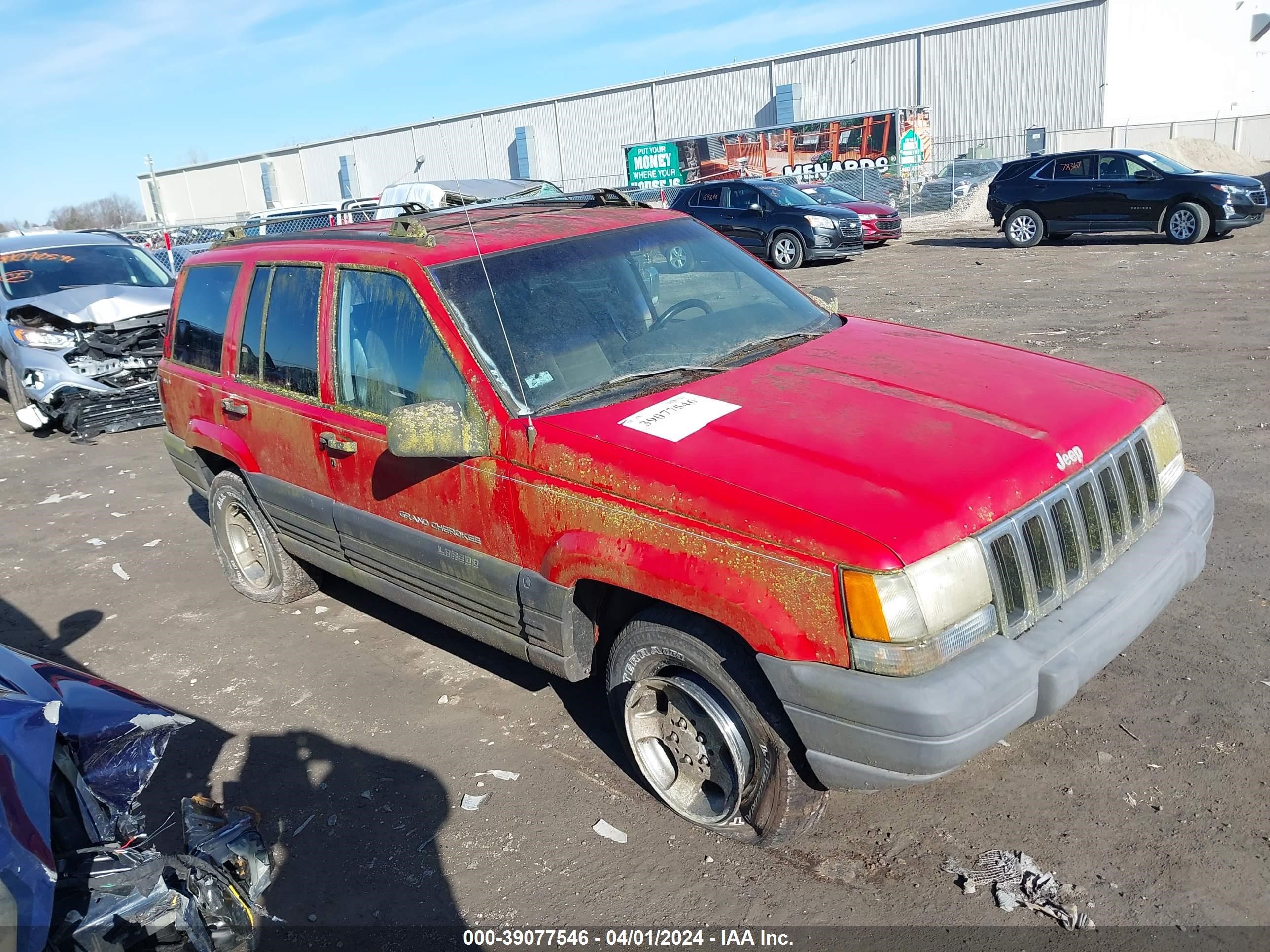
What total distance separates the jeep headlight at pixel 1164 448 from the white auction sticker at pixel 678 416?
156 cm

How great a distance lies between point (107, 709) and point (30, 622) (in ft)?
11.6

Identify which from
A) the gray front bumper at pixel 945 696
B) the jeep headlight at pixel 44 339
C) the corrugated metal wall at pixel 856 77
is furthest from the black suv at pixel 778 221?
the corrugated metal wall at pixel 856 77

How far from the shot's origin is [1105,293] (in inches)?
489

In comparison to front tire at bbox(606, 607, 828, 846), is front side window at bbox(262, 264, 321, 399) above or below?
above

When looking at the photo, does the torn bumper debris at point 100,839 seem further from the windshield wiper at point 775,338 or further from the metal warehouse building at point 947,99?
the metal warehouse building at point 947,99

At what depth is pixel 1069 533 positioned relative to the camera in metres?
3.00

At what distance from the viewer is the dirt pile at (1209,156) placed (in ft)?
94.2

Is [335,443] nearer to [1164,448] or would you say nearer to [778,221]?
[1164,448]

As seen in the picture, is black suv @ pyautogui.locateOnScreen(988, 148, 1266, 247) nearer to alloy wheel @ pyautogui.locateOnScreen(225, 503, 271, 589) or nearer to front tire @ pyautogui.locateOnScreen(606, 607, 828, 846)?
alloy wheel @ pyautogui.locateOnScreen(225, 503, 271, 589)

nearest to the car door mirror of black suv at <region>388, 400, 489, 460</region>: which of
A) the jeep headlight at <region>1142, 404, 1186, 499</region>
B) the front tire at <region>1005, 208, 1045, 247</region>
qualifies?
the jeep headlight at <region>1142, 404, 1186, 499</region>

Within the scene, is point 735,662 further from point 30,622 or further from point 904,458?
point 30,622

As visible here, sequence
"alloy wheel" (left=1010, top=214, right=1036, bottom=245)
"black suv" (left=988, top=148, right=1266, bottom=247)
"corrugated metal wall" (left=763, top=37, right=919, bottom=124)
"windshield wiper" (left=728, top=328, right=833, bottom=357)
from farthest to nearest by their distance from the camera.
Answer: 1. "corrugated metal wall" (left=763, top=37, right=919, bottom=124)
2. "alloy wheel" (left=1010, top=214, right=1036, bottom=245)
3. "black suv" (left=988, top=148, right=1266, bottom=247)
4. "windshield wiper" (left=728, top=328, right=833, bottom=357)

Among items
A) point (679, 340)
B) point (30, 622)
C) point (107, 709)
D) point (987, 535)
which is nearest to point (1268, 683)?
point (987, 535)

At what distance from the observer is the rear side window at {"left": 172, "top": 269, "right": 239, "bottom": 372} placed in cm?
502
